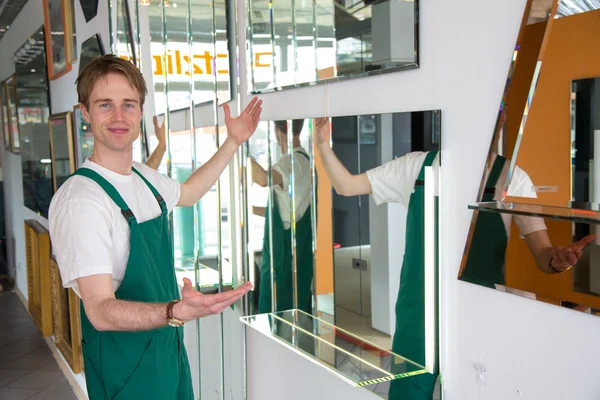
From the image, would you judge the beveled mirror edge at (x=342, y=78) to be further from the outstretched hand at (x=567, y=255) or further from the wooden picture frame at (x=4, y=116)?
the wooden picture frame at (x=4, y=116)

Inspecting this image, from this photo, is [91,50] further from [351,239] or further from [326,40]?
[351,239]

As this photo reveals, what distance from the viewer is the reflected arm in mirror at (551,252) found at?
114cm

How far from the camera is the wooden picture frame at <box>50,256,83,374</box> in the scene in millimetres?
4254

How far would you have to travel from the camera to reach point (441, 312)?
1.53 meters

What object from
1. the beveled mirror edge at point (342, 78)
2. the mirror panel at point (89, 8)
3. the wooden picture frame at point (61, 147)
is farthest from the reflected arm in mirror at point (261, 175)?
the wooden picture frame at point (61, 147)

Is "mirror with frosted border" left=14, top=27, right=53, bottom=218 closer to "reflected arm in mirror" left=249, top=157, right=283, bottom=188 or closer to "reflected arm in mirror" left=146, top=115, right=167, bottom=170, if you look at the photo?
"reflected arm in mirror" left=146, top=115, right=167, bottom=170

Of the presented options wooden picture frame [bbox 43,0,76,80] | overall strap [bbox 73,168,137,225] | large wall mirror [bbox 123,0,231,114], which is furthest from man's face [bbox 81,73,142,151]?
wooden picture frame [bbox 43,0,76,80]

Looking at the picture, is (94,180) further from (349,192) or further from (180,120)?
(180,120)

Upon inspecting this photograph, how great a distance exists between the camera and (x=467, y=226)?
1439 millimetres

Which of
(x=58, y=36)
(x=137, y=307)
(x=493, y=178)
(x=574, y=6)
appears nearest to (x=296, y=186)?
(x=137, y=307)

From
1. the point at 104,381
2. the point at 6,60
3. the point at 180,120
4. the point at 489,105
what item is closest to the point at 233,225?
the point at 180,120

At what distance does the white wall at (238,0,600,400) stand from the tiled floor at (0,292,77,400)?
3927 mm

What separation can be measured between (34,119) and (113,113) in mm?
4721

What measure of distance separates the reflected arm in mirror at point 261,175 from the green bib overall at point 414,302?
78 centimetres
